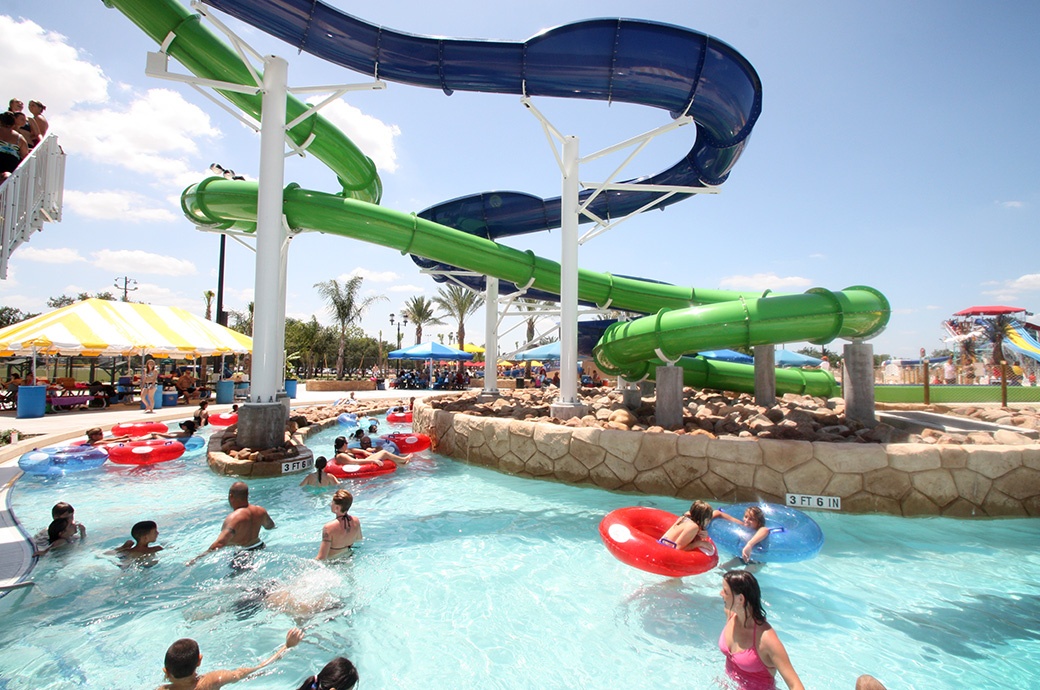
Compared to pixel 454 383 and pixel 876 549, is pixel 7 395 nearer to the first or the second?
pixel 454 383

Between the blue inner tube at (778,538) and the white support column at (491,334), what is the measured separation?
8.58 meters

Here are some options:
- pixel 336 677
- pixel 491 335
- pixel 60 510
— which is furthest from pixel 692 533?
pixel 491 335

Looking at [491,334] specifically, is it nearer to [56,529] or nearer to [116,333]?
[56,529]

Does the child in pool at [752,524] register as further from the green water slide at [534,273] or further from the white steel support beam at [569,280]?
the white steel support beam at [569,280]

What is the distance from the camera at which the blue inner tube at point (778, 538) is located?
14.6ft

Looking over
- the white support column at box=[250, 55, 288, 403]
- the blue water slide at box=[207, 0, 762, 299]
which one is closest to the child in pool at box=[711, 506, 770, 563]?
the blue water slide at box=[207, 0, 762, 299]

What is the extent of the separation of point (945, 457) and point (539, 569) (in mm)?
4709

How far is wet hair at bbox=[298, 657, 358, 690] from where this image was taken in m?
2.28

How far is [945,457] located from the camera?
5723 mm

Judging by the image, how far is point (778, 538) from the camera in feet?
14.9

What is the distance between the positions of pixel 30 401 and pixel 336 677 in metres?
14.8

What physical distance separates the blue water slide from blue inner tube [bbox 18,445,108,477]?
6.73 metres

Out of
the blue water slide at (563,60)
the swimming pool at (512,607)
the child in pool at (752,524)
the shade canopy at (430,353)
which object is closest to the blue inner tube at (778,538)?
the child in pool at (752,524)

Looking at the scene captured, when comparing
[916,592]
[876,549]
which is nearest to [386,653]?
[916,592]
